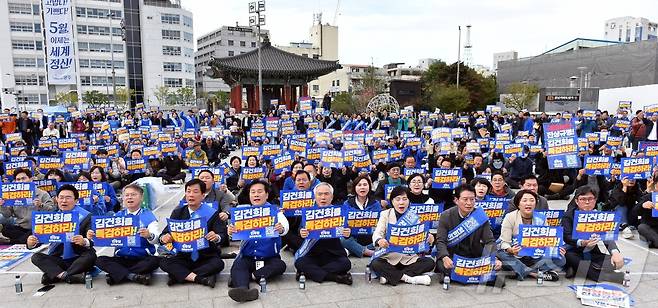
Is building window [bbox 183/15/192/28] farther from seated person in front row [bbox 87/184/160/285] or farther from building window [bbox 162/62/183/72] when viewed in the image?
seated person in front row [bbox 87/184/160/285]

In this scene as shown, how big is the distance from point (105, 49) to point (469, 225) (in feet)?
197

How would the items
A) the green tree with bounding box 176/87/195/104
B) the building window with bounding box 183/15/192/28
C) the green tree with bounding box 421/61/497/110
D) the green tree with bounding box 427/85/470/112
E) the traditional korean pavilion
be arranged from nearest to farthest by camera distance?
the traditional korean pavilion → the green tree with bounding box 427/85/470/112 → the green tree with bounding box 421/61/497/110 → the green tree with bounding box 176/87/195/104 → the building window with bounding box 183/15/192/28

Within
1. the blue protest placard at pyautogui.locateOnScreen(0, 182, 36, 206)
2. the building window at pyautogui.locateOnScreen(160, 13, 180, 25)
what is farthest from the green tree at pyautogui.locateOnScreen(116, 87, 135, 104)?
the blue protest placard at pyautogui.locateOnScreen(0, 182, 36, 206)

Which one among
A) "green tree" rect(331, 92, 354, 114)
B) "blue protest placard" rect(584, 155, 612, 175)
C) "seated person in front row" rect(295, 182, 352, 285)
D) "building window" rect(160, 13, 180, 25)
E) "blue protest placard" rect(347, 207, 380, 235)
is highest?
"building window" rect(160, 13, 180, 25)

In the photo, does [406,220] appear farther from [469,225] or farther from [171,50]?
[171,50]

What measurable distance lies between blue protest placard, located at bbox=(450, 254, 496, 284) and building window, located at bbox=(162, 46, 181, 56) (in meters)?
60.9

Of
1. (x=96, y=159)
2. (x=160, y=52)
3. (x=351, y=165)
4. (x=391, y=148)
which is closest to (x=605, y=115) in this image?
(x=391, y=148)

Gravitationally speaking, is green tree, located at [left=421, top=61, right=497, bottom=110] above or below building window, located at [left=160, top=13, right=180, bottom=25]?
below

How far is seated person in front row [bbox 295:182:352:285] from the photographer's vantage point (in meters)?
5.79

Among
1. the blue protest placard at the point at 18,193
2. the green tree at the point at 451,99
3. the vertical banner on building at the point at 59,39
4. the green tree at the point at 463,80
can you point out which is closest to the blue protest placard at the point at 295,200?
the blue protest placard at the point at 18,193

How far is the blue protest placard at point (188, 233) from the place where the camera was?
5.41 metres

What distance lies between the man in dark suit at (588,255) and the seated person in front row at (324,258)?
282 cm

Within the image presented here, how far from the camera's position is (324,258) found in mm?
5941

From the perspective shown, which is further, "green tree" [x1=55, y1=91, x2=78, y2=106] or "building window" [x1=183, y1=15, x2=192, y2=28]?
"building window" [x1=183, y1=15, x2=192, y2=28]
